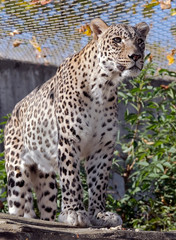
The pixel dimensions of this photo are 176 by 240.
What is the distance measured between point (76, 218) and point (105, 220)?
0.35 metres

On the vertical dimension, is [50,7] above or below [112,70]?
above

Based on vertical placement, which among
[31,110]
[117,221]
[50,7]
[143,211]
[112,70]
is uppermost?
[50,7]

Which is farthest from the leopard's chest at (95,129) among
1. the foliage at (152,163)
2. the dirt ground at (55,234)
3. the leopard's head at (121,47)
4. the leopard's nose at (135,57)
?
the foliage at (152,163)

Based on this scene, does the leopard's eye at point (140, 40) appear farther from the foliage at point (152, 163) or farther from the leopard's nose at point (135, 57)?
the foliage at point (152, 163)

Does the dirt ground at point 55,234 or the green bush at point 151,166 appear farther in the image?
the green bush at point 151,166

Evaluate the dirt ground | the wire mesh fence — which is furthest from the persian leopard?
the wire mesh fence

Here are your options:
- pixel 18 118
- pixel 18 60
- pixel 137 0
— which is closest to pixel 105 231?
pixel 18 118

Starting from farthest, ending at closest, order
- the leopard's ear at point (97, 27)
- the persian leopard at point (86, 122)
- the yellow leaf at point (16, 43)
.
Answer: the yellow leaf at point (16, 43) → the leopard's ear at point (97, 27) → the persian leopard at point (86, 122)

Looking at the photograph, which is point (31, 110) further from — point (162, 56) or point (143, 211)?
point (162, 56)

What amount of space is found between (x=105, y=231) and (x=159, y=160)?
2661 mm

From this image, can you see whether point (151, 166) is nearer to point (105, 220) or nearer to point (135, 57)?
point (105, 220)

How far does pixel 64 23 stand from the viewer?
678 cm

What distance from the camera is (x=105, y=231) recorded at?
3379 millimetres

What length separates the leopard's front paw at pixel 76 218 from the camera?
4.00 meters
